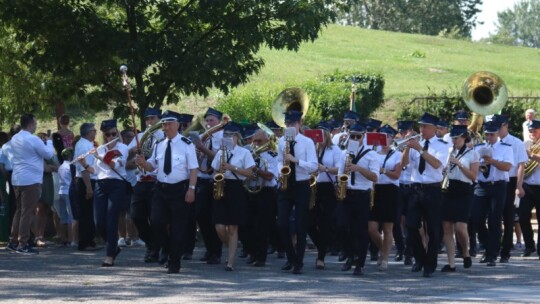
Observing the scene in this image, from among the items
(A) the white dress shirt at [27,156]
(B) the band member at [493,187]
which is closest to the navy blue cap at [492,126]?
(B) the band member at [493,187]

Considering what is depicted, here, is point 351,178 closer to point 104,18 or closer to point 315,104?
point 104,18

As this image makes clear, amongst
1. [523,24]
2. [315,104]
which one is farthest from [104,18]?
[523,24]

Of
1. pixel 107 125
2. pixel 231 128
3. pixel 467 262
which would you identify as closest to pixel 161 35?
pixel 107 125

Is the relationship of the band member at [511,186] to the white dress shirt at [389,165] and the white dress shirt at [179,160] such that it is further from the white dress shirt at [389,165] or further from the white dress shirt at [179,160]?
the white dress shirt at [179,160]

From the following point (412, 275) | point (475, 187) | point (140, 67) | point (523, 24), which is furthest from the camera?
point (523, 24)

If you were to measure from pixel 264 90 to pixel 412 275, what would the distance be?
794 inches

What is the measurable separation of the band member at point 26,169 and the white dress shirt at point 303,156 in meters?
3.85

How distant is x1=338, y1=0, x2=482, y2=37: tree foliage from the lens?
4373 inches

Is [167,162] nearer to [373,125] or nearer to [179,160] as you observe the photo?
[179,160]

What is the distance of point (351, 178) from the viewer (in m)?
15.6

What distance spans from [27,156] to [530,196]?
23.9 feet

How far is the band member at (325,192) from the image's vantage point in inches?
642

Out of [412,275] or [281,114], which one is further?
[281,114]

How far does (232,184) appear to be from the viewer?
1586 cm
